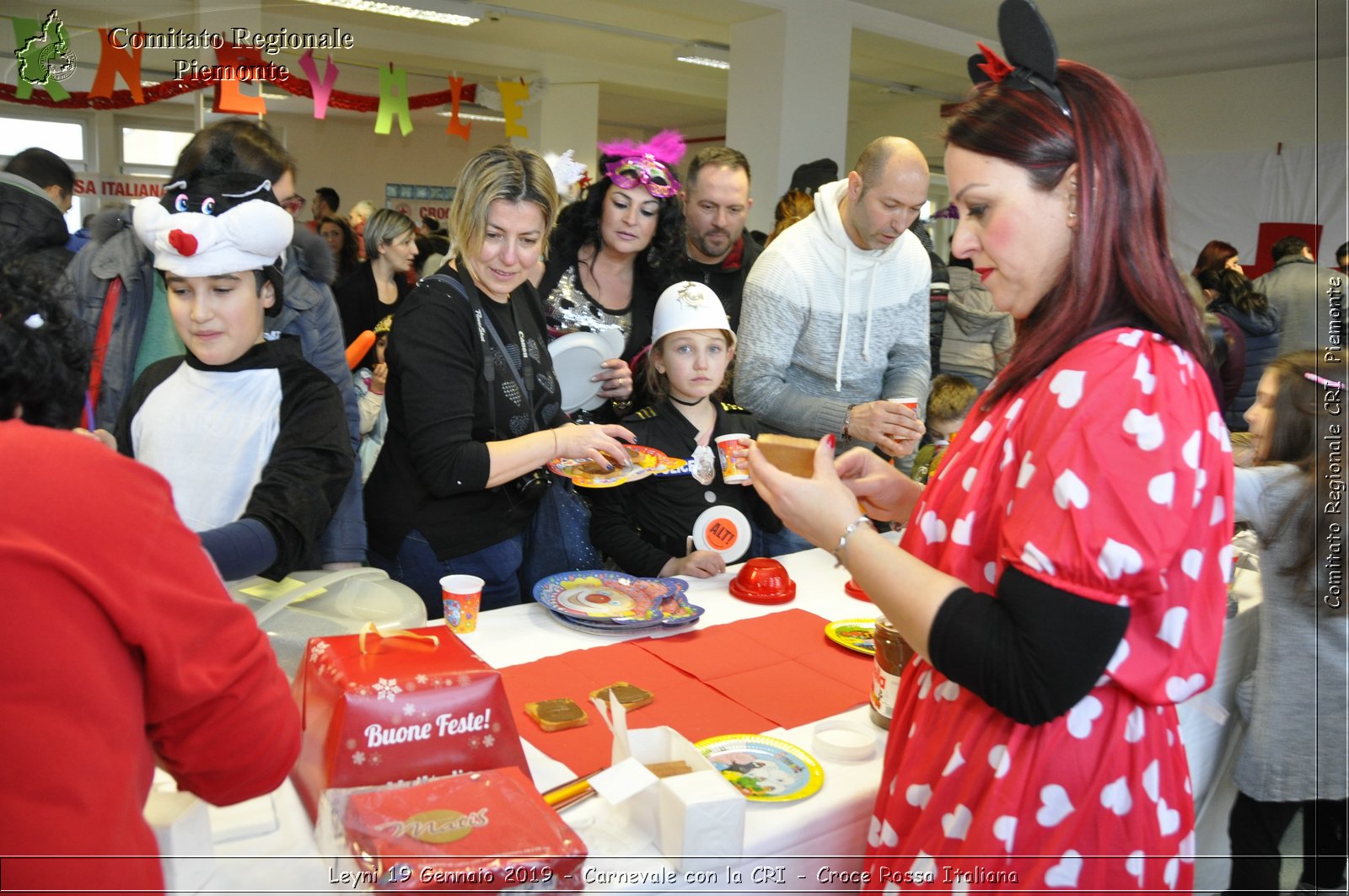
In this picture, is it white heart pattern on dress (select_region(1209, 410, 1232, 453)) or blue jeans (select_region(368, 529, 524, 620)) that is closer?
white heart pattern on dress (select_region(1209, 410, 1232, 453))

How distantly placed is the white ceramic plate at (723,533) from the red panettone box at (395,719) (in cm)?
123

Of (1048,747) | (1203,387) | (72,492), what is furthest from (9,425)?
(1203,387)

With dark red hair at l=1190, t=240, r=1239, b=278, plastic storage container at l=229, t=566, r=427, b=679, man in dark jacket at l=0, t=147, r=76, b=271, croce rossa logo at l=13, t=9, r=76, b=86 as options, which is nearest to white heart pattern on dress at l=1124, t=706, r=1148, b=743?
plastic storage container at l=229, t=566, r=427, b=679

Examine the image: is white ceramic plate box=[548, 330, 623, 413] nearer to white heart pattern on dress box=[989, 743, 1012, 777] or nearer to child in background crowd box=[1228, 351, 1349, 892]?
child in background crowd box=[1228, 351, 1349, 892]

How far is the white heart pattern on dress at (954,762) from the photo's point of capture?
1.23 metres

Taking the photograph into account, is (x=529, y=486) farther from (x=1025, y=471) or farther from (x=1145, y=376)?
(x=1145, y=376)

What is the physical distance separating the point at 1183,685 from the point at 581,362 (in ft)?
6.78

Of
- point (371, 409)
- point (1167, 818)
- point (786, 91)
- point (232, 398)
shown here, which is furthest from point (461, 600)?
point (786, 91)

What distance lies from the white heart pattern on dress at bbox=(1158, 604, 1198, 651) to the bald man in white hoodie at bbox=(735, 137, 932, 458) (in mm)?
1885

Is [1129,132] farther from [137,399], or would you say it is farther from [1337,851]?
[1337,851]

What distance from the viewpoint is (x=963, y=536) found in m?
1.21

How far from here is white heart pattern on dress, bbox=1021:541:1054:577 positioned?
106cm

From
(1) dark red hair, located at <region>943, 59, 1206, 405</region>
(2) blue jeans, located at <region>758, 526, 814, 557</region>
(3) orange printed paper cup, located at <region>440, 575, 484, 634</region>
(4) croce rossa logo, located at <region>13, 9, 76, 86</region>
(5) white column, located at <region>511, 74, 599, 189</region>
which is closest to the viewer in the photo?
(1) dark red hair, located at <region>943, 59, 1206, 405</region>

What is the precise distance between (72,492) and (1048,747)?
109 cm
